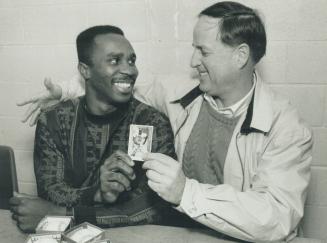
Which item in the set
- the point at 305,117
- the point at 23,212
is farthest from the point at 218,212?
the point at 305,117

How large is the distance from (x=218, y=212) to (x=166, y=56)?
49.5 inches

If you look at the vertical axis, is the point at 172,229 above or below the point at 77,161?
below

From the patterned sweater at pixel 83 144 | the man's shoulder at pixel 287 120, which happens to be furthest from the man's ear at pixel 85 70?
the man's shoulder at pixel 287 120

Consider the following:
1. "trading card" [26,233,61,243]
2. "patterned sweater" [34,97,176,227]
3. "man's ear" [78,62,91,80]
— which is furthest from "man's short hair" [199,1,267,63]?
"trading card" [26,233,61,243]

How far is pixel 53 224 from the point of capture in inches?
56.8

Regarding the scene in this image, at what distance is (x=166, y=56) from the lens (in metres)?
2.48

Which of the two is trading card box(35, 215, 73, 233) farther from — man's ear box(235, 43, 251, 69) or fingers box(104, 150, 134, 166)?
man's ear box(235, 43, 251, 69)

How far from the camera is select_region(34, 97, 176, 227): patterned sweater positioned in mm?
1846

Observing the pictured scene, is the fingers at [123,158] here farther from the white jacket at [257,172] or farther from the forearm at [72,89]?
the forearm at [72,89]

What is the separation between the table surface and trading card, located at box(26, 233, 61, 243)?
19cm

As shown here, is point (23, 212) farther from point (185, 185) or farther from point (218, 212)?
point (218, 212)

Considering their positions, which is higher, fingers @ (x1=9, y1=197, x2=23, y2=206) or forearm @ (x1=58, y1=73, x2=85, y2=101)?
forearm @ (x1=58, y1=73, x2=85, y2=101)

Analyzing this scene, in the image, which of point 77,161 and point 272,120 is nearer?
point 272,120

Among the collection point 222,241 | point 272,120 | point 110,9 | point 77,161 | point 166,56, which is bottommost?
point 222,241
